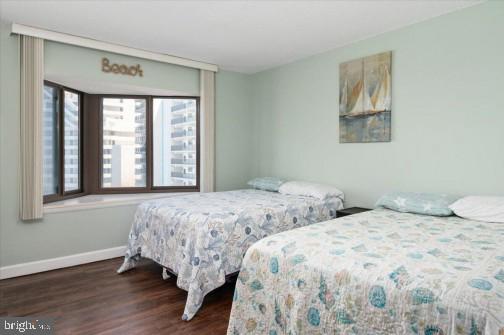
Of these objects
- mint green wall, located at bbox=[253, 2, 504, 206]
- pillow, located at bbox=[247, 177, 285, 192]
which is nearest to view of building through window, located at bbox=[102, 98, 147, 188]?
pillow, located at bbox=[247, 177, 285, 192]

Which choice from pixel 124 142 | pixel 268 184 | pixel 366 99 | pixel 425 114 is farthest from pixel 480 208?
pixel 124 142

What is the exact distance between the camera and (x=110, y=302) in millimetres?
2582

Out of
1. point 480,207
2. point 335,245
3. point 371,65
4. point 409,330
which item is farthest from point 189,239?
point 371,65

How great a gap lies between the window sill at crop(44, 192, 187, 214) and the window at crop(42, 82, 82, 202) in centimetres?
18

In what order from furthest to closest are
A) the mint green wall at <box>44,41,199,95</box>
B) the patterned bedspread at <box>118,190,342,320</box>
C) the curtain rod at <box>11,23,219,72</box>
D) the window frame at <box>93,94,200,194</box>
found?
the window frame at <box>93,94,200,194</box>
the mint green wall at <box>44,41,199,95</box>
the curtain rod at <box>11,23,219,72</box>
the patterned bedspread at <box>118,190,342,320</box>

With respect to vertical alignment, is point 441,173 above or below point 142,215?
above

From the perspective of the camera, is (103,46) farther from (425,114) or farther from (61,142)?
(425,114)

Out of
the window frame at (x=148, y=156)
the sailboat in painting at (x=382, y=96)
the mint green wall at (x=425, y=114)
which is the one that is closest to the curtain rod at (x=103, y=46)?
the window frame at (x=148, y=156)

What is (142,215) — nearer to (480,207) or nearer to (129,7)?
(129,7)

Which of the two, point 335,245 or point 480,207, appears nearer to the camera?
point 335,245

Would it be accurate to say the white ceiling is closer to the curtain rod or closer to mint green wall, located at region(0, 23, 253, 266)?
the curtain rod

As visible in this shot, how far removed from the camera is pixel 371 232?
2043 mm

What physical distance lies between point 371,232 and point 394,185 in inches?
51.9

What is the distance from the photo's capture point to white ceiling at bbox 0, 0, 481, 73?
2605mm
